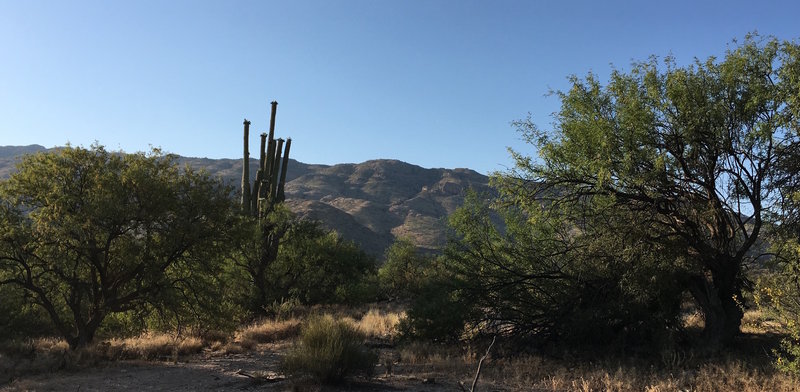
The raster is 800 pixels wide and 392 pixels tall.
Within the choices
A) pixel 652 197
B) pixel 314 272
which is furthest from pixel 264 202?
pixel 652 197

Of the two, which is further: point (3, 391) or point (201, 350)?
point (201, 350)

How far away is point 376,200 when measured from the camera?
514ft

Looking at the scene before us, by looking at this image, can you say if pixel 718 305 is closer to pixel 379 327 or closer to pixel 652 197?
pixel 652 197

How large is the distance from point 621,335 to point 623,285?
1.36m

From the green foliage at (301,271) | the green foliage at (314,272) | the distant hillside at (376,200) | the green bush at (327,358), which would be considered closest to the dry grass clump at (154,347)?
the green bush at (327,358)

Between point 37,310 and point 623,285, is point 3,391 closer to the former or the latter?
point 37,310

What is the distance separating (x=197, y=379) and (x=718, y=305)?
1190 centimetres

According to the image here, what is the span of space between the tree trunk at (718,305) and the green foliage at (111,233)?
12.6 meters

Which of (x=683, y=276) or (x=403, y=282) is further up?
(x=683, y=276)

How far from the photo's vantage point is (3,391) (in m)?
9.55

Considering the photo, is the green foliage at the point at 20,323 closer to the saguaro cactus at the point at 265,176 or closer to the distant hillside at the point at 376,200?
the saguaro cactus at the point at 265,176

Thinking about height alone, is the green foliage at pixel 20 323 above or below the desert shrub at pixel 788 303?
below

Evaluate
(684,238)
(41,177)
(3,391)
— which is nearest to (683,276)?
(684,238)

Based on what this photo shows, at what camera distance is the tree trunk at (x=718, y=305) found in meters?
11.1
